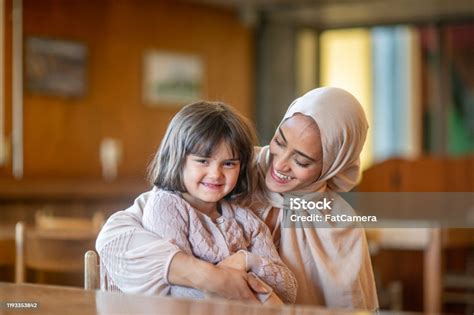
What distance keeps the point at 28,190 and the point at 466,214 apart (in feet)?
12.6

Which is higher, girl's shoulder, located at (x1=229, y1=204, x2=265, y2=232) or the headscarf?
the headscarf

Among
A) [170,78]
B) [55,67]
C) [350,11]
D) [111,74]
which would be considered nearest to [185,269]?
[55,67]

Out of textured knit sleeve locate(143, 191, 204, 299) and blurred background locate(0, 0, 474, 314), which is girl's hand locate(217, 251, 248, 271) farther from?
blurred background locate(0, 0, 474, 314)

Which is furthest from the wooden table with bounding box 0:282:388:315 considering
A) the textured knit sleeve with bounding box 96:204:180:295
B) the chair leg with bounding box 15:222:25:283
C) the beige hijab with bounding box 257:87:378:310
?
the chair leg with bounding box 15:222:25:283

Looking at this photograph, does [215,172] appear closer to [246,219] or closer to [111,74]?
[246,219]

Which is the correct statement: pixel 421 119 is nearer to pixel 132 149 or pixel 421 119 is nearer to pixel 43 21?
pixel 132 149

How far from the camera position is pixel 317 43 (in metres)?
8.23

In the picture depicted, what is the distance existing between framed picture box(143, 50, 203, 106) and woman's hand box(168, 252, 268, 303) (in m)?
5.75

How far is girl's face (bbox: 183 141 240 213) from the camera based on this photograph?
4.72 ft

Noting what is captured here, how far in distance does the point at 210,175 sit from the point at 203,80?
6058mm

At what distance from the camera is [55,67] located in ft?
21.1

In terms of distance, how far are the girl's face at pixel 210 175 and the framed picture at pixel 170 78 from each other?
565 cm

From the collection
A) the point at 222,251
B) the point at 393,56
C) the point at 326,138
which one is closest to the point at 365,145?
the point at 326,138

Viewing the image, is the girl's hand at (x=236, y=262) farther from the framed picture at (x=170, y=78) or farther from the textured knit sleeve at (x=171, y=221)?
the framed picture at (x=170, y=78)
